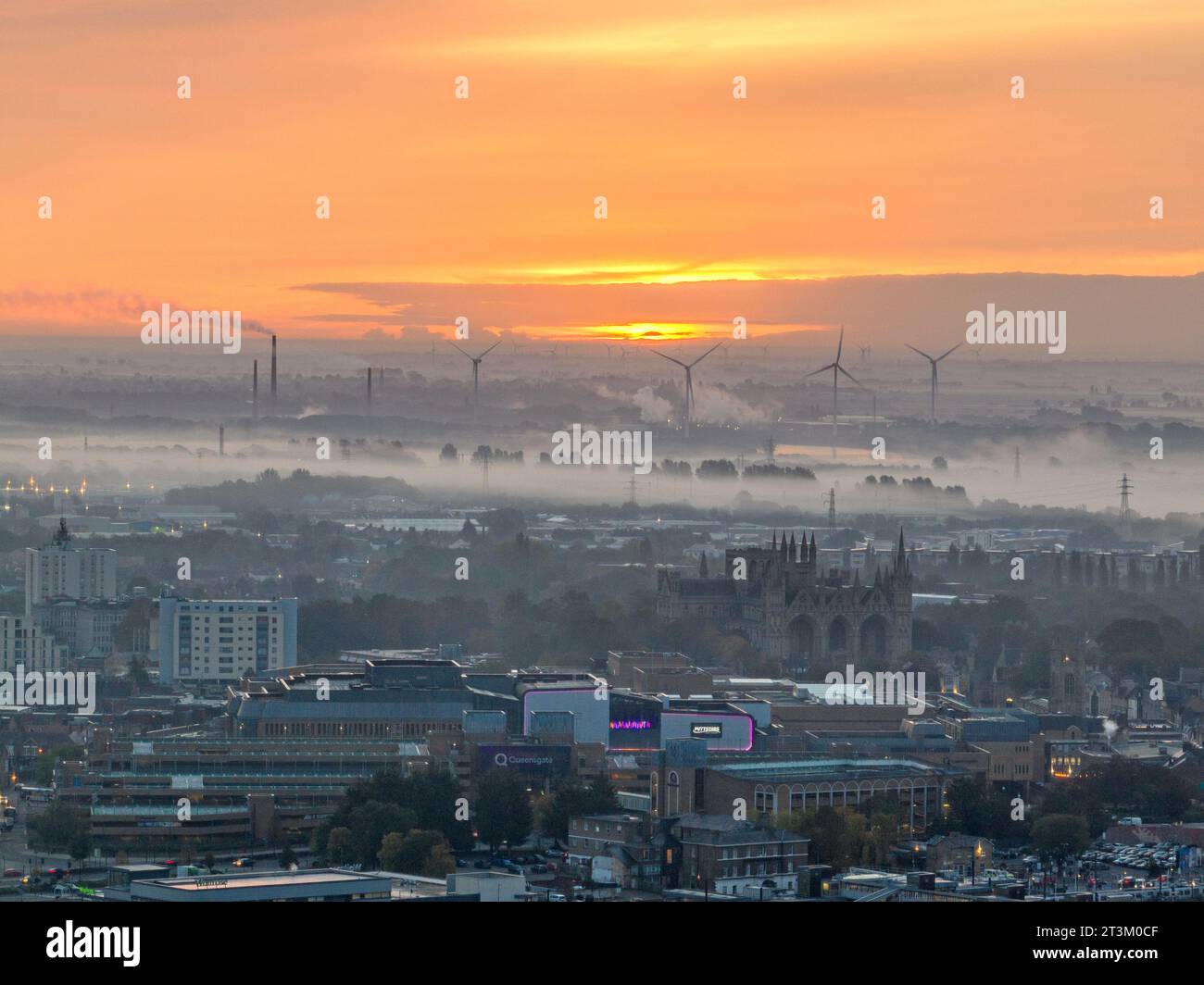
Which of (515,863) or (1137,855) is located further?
(1137,855)

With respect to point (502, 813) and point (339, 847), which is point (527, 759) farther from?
point (339, 847)

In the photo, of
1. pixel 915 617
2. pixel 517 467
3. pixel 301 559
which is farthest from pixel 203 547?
pixel 915 617

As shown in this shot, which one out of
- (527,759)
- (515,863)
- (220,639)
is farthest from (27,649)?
(515,863)

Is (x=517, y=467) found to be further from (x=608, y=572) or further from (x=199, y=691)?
(x=199, y=691)

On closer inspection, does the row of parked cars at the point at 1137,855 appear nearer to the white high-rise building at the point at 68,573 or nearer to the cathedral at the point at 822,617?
the cathedral at the point at 822,617

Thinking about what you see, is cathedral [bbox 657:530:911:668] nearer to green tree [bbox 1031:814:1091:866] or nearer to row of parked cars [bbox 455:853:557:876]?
green tree [bbox 1031:814:1091:866]
